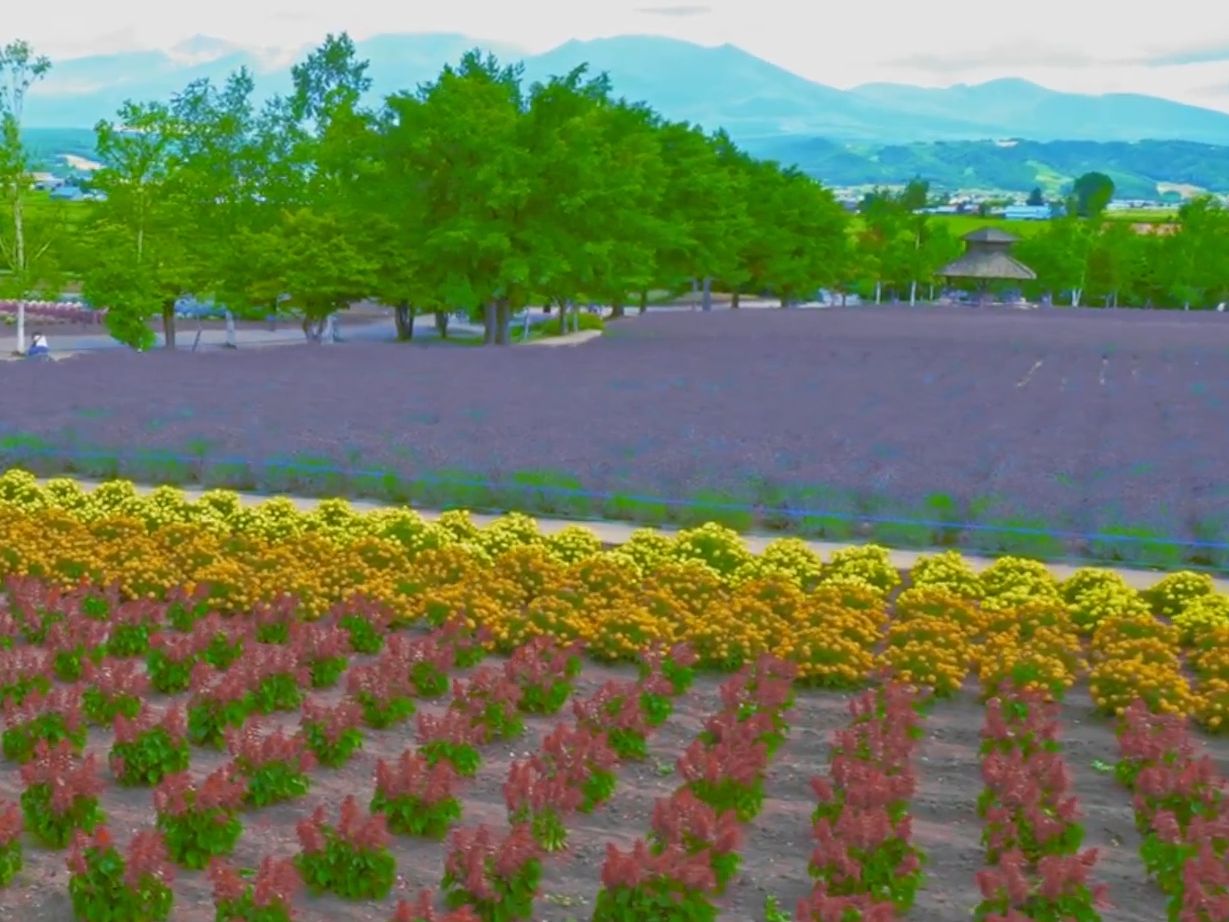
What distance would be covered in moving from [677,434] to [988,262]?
299ft

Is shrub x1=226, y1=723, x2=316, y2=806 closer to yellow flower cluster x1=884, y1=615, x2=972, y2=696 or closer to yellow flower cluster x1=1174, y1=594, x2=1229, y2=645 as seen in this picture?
yellow flower cluster x1=884, y1=615, x2=972, y2=696

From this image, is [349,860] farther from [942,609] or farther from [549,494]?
[549,494]

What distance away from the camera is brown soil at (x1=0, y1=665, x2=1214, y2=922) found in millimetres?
7195

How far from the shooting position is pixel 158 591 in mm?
12562

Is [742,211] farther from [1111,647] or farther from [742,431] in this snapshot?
[1111,647]

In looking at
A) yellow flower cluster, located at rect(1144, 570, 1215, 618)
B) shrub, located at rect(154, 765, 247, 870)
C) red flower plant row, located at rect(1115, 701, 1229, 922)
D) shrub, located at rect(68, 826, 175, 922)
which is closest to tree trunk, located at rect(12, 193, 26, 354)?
yellow flower cluster, located at rect(1144, 570, 1215, 618)

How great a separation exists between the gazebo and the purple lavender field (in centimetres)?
7168

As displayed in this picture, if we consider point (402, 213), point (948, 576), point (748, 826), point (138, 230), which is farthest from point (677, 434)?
point (138, 230)

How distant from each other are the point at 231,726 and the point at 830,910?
Answer: 4588 millimetres

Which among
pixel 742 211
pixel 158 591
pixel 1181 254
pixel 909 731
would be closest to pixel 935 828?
pixel 909 731

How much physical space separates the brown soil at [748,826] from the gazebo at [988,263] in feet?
321

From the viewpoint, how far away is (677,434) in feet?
65.2

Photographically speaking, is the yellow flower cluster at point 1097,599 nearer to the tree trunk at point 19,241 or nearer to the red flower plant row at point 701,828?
the red flower plant row at point 701,828

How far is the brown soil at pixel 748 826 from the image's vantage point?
7.20 m
